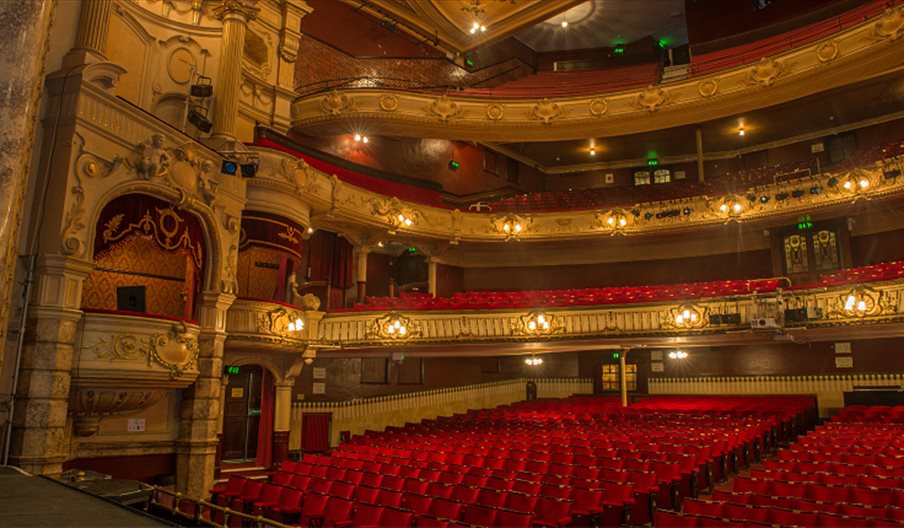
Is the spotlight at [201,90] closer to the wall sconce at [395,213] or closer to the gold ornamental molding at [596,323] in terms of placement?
the gold ornamental molding at [596,323]

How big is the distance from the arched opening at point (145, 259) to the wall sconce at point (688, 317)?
30.1 feet

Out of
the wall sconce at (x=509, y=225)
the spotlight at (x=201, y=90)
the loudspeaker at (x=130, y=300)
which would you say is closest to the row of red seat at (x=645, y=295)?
the wall sconce at (x=509, y=225)

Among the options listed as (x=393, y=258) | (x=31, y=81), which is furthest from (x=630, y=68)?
(x=31, y=81)

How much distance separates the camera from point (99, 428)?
29.0 ft

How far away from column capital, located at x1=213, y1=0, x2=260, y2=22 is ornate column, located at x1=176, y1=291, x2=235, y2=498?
5485mm

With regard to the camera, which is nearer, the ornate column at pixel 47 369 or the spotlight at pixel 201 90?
the ornate column at pixel 47 369

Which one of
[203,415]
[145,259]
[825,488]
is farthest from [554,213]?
[825,488]

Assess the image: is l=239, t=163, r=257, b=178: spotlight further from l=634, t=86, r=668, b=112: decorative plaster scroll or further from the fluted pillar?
l=634, t=86, r=668, b=112: decorative plaster scroll

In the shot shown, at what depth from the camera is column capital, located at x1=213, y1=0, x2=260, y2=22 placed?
464 inches

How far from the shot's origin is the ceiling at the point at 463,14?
1788 centimetres

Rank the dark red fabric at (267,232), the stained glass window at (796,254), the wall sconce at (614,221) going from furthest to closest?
the wall sconce at (614,221) < the stained glass window at (796,254) < the dark red fabric at (267,232)

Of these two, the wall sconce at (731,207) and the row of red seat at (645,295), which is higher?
the wall sconce at (731,207)

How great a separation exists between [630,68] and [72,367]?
18.6 metres

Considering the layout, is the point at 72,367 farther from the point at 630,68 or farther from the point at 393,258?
the point at 630,68
